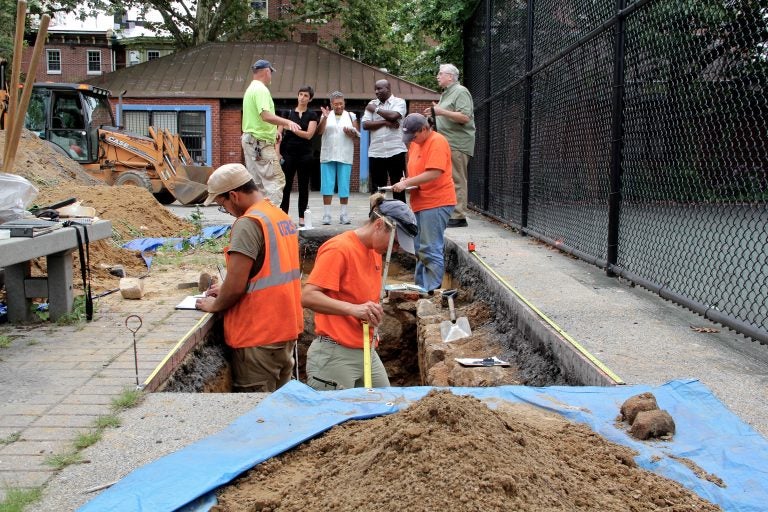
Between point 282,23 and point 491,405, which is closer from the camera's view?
point 491,405

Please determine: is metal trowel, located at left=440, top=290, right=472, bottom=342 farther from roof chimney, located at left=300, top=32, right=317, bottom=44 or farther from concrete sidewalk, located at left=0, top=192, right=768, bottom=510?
roof chimney, located at left=300, top=32, right=317, bottom=44

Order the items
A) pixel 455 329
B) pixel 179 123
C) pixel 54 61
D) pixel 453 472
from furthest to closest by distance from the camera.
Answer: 1. pixel 54 61
2. pixel 179 123
3. pixel 455 329
4. pixel 453 472

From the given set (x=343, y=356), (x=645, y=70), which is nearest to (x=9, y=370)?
(x=343, y=356)

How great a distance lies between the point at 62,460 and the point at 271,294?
200 centimetres

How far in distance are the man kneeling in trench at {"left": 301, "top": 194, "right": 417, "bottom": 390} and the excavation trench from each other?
0.76 metres

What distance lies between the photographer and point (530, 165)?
9.34 metres

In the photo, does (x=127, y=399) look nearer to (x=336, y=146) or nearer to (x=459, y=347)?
(x=459, y=347)

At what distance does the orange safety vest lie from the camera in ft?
15.2

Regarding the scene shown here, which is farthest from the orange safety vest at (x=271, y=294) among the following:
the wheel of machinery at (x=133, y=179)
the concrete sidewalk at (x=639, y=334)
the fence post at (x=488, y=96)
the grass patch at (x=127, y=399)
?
the wheel of machinery at (x=133, y=179)

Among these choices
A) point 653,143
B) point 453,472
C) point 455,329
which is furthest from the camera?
point 455,329

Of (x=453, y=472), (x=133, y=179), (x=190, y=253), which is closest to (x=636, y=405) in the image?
(x=453, y=472)

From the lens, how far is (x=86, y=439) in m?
2.99

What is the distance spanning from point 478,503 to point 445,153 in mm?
5379

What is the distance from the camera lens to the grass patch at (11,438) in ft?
9.91
